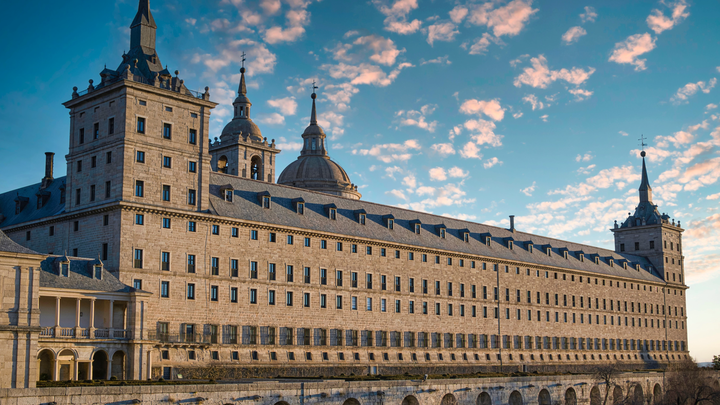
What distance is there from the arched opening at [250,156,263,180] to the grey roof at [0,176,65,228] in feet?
119

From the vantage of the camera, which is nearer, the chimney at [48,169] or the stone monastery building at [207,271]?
the stone monastery building at [207,271]

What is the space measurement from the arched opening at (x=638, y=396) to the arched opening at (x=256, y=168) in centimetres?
5690

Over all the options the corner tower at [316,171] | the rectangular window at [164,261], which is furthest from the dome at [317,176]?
the rectangular window at [164,261]

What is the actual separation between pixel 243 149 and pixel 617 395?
57.5 m

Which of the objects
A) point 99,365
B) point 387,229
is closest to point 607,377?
point 387,229

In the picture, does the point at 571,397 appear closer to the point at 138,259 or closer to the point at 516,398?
the point at 516,398

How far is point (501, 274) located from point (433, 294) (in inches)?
594

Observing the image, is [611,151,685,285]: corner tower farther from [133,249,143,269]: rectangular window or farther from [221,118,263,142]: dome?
[133,249,143,269]: rectangular window


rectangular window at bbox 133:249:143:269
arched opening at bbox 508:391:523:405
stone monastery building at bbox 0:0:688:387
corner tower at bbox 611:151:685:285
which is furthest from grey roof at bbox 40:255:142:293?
corner tower at bbox 611:151:685:285

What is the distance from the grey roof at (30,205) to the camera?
72.1 m

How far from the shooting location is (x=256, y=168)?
11250cm

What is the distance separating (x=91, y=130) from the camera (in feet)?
221

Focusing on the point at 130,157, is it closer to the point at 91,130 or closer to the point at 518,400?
the point at 91,130

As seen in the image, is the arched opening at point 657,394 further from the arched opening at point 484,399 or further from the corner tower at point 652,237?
the corner tower at point 652,237
